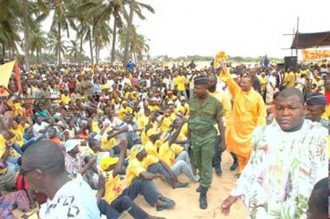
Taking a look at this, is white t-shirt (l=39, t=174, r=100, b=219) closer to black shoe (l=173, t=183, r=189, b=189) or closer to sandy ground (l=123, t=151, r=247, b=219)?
sandy ground (l=123, t=151, r=247, b=219)

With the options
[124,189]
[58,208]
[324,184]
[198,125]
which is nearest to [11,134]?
[124,189]

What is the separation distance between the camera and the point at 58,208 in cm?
175

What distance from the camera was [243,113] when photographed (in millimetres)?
4961

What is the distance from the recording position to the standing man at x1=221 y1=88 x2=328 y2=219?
82.2 inches

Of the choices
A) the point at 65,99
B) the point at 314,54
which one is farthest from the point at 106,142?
the point at 314,54

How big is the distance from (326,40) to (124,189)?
410 inches

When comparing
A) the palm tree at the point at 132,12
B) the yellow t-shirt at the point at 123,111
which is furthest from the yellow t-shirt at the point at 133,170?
the palm tree at the point at 132,12

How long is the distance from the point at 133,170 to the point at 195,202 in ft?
2.96

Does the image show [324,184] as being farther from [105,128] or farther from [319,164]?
[105,128]

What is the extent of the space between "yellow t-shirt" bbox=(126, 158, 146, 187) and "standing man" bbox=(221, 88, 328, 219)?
7.90 feet

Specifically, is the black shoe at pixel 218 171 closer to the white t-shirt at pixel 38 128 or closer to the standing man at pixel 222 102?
the standing man at pixel 222 102

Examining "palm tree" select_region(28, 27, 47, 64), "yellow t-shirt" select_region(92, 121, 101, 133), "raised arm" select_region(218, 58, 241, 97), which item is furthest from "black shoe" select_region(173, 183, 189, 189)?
"palm tree" select_region(28, 27, 47, 64)

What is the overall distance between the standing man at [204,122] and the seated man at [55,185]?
271 cm

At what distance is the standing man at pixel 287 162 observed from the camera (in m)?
2.09
